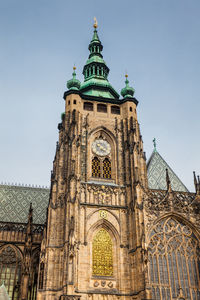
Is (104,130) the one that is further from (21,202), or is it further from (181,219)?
(21,202)

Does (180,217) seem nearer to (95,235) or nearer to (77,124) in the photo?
(95,235)

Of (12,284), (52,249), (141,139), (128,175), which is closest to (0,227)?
(12,284)

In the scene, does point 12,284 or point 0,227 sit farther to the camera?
point 0,227

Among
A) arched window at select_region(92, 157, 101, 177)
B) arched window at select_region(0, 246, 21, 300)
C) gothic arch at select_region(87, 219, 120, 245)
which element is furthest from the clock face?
arched window at select_region(0, 246, 21, 300)

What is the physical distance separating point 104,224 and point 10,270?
346 inches

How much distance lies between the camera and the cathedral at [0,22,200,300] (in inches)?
976

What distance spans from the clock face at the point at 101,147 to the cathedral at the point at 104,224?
0.26 ft

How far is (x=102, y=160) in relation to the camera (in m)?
30.2

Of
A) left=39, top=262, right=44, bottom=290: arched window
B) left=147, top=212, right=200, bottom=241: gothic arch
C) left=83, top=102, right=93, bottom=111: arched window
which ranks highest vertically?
left=83, top=102, right=93, bottom=111: arched window

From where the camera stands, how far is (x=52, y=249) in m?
25.1

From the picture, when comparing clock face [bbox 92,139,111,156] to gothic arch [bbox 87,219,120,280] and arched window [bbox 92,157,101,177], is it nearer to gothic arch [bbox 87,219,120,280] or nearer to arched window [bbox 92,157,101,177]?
arched window [bbox 92,157,101,177]

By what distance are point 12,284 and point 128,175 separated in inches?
473

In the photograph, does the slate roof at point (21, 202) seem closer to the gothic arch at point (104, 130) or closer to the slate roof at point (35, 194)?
the slate roof at point (35, 194)

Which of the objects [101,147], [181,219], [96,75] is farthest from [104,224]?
[96,75]
